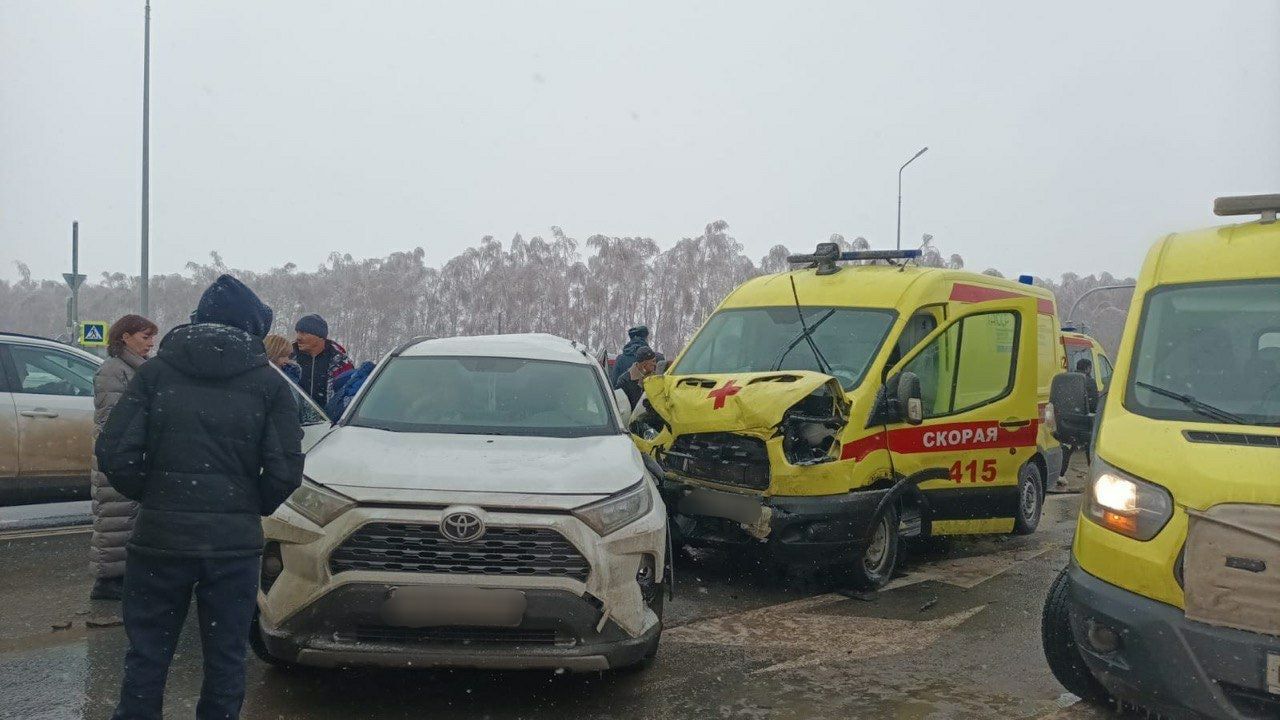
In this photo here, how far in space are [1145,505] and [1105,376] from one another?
13327 millimetres

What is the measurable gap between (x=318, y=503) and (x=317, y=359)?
15.8ft

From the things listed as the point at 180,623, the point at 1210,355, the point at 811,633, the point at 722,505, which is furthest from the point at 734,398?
the point at 180,623

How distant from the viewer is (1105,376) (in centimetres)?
1591

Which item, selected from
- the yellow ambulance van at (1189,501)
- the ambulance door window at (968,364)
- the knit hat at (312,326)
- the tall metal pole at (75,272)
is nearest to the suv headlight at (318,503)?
the yellow ambulance van at (1189,501)

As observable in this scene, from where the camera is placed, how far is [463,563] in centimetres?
416

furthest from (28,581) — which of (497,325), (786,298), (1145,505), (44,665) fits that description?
(497,325)

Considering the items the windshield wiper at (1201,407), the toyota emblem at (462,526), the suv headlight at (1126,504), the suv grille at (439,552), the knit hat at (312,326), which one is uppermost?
the knit hat at (312,326)

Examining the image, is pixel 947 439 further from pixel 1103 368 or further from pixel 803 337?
pixel 1103 368

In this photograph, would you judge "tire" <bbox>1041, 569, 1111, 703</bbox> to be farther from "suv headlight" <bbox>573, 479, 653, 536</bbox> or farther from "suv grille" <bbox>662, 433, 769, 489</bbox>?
"suv grille" <bbox>662, 433, 769, 489</bbox>

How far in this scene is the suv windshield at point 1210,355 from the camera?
4.09 m

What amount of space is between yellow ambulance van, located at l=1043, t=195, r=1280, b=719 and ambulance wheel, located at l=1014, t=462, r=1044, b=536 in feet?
14.5

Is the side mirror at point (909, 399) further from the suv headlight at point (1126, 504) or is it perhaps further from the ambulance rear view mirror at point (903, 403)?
the suv headlight at point (1126, 504)

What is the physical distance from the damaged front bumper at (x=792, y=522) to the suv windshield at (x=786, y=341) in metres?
0.90

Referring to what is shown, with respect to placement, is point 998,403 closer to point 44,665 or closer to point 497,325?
point 44,665
